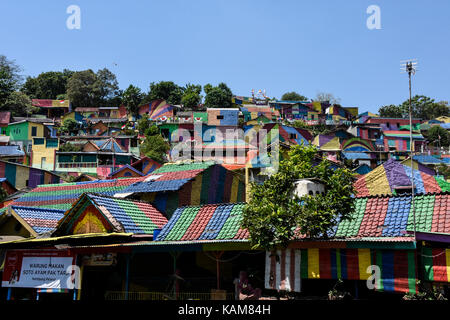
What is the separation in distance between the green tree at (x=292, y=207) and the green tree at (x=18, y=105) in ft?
227

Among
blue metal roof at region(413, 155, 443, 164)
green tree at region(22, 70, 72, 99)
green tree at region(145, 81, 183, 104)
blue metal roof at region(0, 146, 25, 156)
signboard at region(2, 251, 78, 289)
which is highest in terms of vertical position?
green tree at region(22, 70, 72, 99)

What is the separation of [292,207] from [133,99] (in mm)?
67061

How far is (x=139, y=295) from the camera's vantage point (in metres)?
18.2

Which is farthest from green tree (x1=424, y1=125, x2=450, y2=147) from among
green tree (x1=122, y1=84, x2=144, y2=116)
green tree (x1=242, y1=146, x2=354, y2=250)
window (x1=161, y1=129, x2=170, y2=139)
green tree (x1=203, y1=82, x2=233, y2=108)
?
green tree (x1=242, y1=146, x2=354, y2=250)

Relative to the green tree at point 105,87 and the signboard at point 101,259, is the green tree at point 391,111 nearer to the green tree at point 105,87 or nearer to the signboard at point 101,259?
the green tree at point 105,87

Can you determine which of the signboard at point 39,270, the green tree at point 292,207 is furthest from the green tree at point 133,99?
the green tree at point 292,207

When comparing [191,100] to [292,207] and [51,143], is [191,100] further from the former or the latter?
[292,207]

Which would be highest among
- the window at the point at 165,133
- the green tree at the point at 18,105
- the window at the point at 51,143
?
the green tree at the point at 18,105

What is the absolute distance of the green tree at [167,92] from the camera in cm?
8294

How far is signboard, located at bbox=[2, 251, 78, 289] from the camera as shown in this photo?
1873 cm

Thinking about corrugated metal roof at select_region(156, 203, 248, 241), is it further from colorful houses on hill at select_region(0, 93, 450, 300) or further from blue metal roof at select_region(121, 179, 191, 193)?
blue metal roof at select_region(121, 179, 191, 193)

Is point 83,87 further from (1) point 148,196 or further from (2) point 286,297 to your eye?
(2) point 286,297

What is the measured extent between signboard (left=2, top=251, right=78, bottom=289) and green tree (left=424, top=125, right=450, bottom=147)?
215 feet
